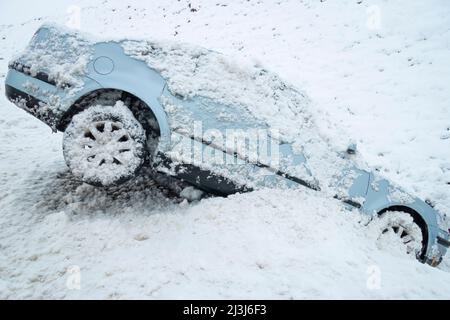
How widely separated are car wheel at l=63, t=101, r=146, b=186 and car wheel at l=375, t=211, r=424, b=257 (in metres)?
2.83

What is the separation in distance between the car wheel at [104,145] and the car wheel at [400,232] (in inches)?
111

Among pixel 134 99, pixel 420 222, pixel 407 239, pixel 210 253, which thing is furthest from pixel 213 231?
pixel 420 222

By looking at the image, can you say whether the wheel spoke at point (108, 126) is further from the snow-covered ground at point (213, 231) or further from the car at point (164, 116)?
the snow-covered ground at point (213, 231)

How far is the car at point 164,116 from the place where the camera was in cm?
338

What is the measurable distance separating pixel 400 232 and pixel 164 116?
3155 mm

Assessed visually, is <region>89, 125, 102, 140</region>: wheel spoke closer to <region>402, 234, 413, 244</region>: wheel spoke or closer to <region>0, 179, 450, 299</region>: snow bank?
<region>0, 179, 450, 299</region>: snow bank

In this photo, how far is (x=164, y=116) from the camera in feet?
11.2

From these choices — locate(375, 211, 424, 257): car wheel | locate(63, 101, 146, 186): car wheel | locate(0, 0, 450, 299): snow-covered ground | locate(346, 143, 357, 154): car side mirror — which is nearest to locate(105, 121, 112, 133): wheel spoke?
locate(63, 101, 146, 186): car wheel

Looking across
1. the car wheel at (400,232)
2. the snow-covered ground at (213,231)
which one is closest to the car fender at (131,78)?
the snow-covered ground at (213,231)

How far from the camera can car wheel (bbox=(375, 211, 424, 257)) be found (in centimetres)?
384

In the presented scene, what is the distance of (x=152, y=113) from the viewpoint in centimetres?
361
